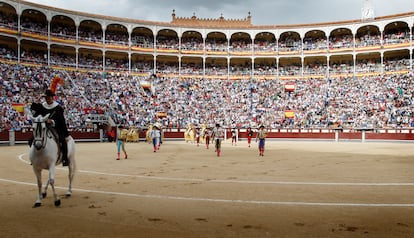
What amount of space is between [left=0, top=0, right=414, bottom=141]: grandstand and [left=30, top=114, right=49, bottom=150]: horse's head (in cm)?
2725

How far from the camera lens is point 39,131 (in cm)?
632

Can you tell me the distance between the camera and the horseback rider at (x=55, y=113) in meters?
6.77

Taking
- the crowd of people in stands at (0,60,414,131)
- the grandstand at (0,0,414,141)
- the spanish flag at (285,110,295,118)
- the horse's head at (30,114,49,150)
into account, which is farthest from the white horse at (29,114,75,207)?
the spanish flag at (285,110,295,118)

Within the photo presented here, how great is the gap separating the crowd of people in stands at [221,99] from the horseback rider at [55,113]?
87.2 ft

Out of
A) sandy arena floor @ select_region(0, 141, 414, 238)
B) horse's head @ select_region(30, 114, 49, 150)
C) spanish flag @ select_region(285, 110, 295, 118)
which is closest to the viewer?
sandy arena floor @ select_region(0, 141, 414, 238)

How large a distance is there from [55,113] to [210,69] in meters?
45.1

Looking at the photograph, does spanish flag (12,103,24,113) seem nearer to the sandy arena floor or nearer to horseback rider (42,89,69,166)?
the sandy arena floor

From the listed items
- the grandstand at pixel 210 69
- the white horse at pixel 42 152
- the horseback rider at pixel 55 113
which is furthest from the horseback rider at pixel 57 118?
the grandstand at pixel 210 69

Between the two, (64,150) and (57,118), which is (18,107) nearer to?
(64,150)

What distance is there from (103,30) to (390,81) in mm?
33230

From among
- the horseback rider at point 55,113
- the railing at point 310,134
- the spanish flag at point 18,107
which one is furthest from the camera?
the spanish flag at point 18,107

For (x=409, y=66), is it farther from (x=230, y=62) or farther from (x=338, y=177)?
(x=338, y=177)

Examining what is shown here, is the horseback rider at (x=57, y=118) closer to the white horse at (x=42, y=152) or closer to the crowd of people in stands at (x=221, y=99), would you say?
the white horse at (x=42, y=152)

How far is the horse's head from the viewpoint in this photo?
20.6 ft
